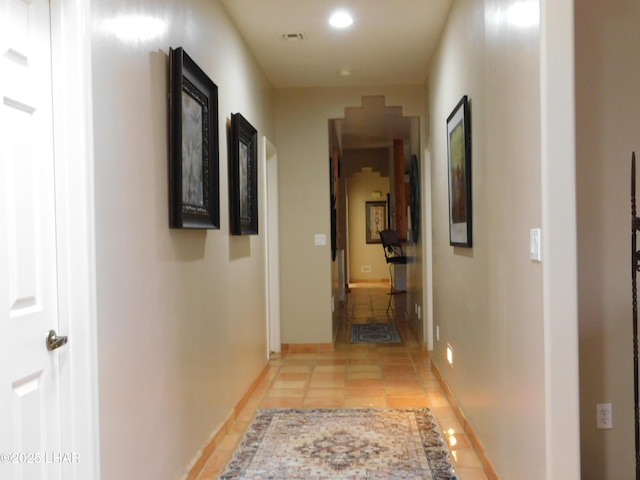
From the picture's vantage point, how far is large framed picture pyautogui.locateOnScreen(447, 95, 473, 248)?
294 centimetres

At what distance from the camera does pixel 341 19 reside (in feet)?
11.8

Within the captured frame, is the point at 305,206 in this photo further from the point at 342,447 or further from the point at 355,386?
the point at 342,447

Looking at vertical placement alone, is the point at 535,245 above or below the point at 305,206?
below

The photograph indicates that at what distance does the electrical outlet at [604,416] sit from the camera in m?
2.16

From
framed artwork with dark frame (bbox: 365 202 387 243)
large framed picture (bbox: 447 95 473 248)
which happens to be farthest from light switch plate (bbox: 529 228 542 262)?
framed artwork with dark frame (bbox: 365 202 387 243)

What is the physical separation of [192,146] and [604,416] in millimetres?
2131

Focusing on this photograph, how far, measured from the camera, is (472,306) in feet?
9.57

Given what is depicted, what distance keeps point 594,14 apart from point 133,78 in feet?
5.99

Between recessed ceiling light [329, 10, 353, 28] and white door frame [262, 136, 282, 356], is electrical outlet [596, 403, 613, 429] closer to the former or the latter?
recessed ceiling light [329, 10, 353, 28]

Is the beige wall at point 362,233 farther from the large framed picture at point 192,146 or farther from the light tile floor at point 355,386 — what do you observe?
the large framed picture at point 192,146

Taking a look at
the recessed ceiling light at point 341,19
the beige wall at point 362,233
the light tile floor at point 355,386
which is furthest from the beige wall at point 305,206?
the beige wall at point 362,233

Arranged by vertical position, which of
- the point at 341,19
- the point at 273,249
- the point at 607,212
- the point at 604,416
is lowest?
the point at 604,416

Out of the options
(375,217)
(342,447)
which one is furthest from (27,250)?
(375,217)

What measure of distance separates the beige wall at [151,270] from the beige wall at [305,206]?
2133mm
